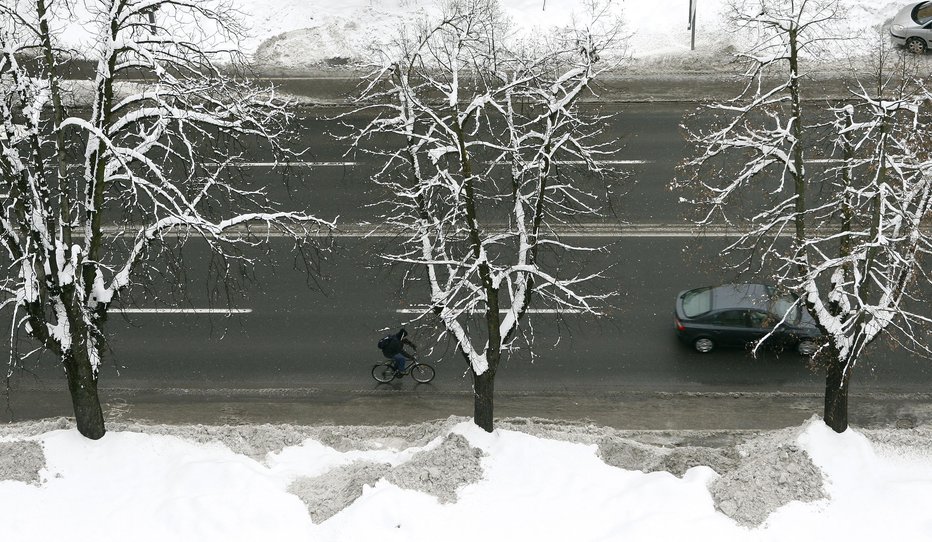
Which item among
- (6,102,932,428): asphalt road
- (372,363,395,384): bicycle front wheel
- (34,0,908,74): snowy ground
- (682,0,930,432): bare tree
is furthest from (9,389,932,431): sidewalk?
(34,0,908,74): snowy ground

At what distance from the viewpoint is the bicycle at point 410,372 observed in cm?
1678

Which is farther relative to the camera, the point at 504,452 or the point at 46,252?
the point at 504,452

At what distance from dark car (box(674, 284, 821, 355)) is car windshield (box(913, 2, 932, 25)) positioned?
12.5 m

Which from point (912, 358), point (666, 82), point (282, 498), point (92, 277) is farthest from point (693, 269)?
point (92, 277)

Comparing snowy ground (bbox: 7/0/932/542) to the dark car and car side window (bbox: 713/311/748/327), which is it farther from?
car side window (bbox: 713/311/748/327)

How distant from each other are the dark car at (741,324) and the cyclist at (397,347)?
508 cm

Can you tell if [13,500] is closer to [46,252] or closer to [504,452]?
[46,252]

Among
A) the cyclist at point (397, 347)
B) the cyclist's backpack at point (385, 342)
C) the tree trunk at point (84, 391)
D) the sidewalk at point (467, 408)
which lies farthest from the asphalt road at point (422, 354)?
the tree trunk at point (84, 391)

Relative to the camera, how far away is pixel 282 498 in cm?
1241

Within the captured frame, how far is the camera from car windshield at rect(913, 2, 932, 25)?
2543cm

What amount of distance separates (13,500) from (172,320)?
6.67m

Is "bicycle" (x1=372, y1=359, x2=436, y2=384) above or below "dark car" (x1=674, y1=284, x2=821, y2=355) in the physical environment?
below

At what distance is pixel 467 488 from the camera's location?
1273 centimetres

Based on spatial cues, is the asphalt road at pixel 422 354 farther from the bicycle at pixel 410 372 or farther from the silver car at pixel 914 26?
the silver car at pixel 914 26
